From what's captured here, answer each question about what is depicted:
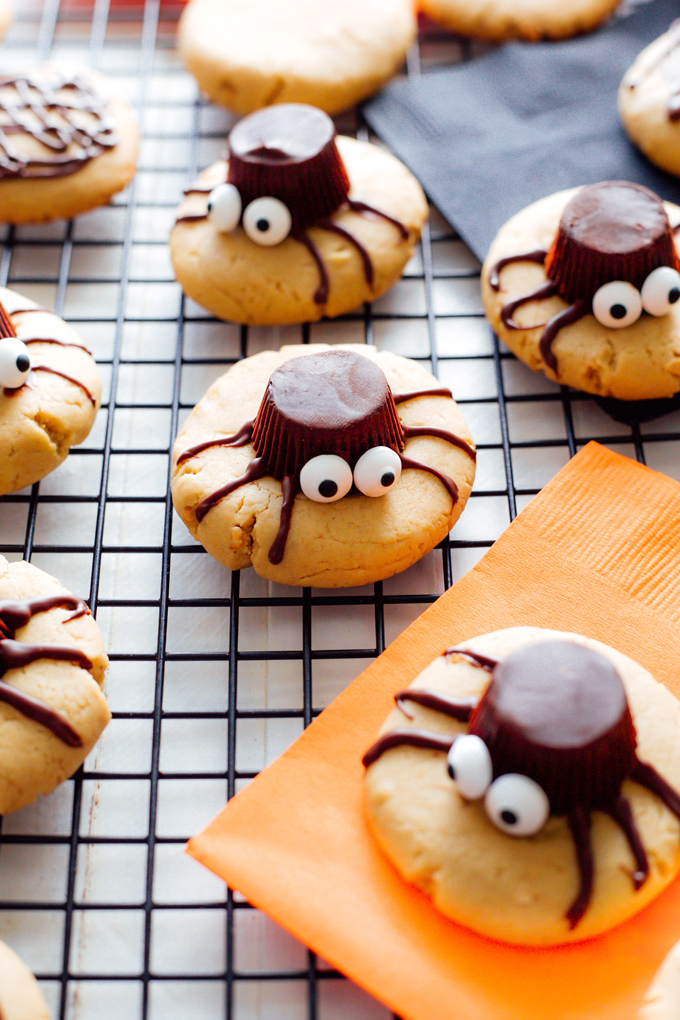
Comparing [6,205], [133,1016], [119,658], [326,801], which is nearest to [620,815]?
[326,801]

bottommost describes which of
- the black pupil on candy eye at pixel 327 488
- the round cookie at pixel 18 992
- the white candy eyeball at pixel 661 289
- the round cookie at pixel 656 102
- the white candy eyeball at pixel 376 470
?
the round cookie at pixel 18 992

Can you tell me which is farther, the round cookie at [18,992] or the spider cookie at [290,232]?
the spider cookie at [290,232]

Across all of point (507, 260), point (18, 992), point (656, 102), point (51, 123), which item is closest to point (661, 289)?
point (507, 260)

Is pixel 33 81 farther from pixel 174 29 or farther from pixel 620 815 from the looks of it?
pixel 620 815

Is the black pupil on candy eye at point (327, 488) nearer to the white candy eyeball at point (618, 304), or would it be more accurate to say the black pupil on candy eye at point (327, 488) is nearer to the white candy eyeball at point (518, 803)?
the white candy eyeball at point (518, 803)

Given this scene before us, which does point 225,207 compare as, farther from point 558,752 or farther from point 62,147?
point 558,752

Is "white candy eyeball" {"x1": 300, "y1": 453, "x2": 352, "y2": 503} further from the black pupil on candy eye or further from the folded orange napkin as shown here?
the folded orange napkin

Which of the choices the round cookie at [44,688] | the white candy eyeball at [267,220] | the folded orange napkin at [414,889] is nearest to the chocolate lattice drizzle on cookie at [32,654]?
the round cookie at [44,688]
